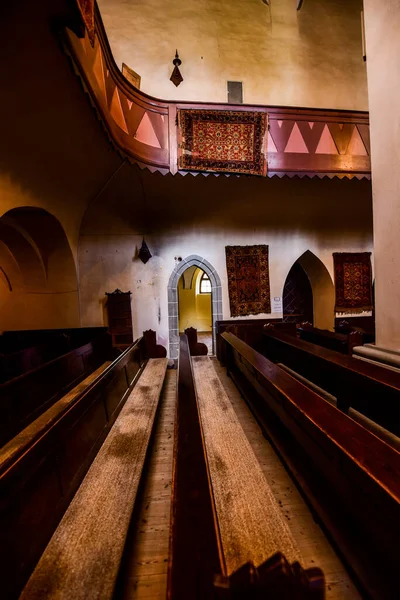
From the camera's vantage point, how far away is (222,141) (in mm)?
4887

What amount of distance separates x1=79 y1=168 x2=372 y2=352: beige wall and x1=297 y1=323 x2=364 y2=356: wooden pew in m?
2.41

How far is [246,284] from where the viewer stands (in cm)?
686

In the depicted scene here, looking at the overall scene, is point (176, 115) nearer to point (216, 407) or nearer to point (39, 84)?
point (39, 84)

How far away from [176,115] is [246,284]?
384cm

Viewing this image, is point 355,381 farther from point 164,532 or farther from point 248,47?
point 248,47

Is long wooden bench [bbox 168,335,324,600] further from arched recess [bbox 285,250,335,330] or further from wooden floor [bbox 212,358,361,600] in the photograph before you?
arched recess [bbox 285,250,335,330]

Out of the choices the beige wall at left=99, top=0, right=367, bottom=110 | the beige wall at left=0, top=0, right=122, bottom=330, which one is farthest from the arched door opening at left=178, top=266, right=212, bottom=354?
the beige wall at left=99, top=0, right=367, bottom=110

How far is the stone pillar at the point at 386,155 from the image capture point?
2.06 m

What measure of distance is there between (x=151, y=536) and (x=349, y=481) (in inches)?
37.7

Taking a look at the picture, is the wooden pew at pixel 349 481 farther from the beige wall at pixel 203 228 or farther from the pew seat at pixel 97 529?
the beige wall at pixel 203 228

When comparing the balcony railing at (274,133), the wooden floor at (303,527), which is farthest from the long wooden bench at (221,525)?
the balcony railing at (274,133)

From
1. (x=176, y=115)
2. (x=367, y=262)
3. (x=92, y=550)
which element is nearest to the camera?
(x=92, y=550)

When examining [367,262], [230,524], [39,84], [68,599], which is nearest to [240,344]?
[230,524]

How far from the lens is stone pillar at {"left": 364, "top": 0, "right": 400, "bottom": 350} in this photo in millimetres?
2057
